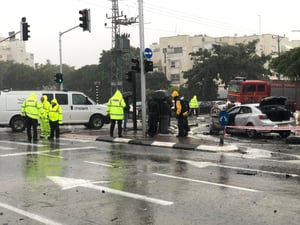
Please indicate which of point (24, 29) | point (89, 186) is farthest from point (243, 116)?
point (24, 29)

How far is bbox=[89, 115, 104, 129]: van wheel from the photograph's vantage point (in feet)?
78.0

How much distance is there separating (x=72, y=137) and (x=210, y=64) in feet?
→ 146

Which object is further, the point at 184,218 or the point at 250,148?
the point at 250,148

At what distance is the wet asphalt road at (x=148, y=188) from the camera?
21.0 feet

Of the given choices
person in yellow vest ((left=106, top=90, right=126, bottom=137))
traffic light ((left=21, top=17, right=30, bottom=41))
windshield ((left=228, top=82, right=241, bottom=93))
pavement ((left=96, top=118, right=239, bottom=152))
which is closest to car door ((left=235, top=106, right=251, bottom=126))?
pavement ((left=96, top=118, right=239, bottom=152))

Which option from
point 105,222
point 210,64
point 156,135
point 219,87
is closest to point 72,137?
point 156,135

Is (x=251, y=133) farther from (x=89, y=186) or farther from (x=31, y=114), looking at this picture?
(x=89, y=186)

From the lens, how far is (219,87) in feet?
220

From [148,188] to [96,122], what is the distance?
623 inches

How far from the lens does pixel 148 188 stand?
8.31m

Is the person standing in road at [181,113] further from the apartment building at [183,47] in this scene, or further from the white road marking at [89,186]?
the apartment building at [183,47]

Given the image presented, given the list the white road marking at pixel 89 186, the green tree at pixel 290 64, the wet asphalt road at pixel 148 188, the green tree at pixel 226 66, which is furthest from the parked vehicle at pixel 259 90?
the white road marking at pixel 89 186

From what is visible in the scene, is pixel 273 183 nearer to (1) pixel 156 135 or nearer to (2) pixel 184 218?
(2) pixel 184 218

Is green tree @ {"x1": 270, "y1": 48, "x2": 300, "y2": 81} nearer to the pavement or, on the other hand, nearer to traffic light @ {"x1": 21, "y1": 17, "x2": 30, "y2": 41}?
the pavement
